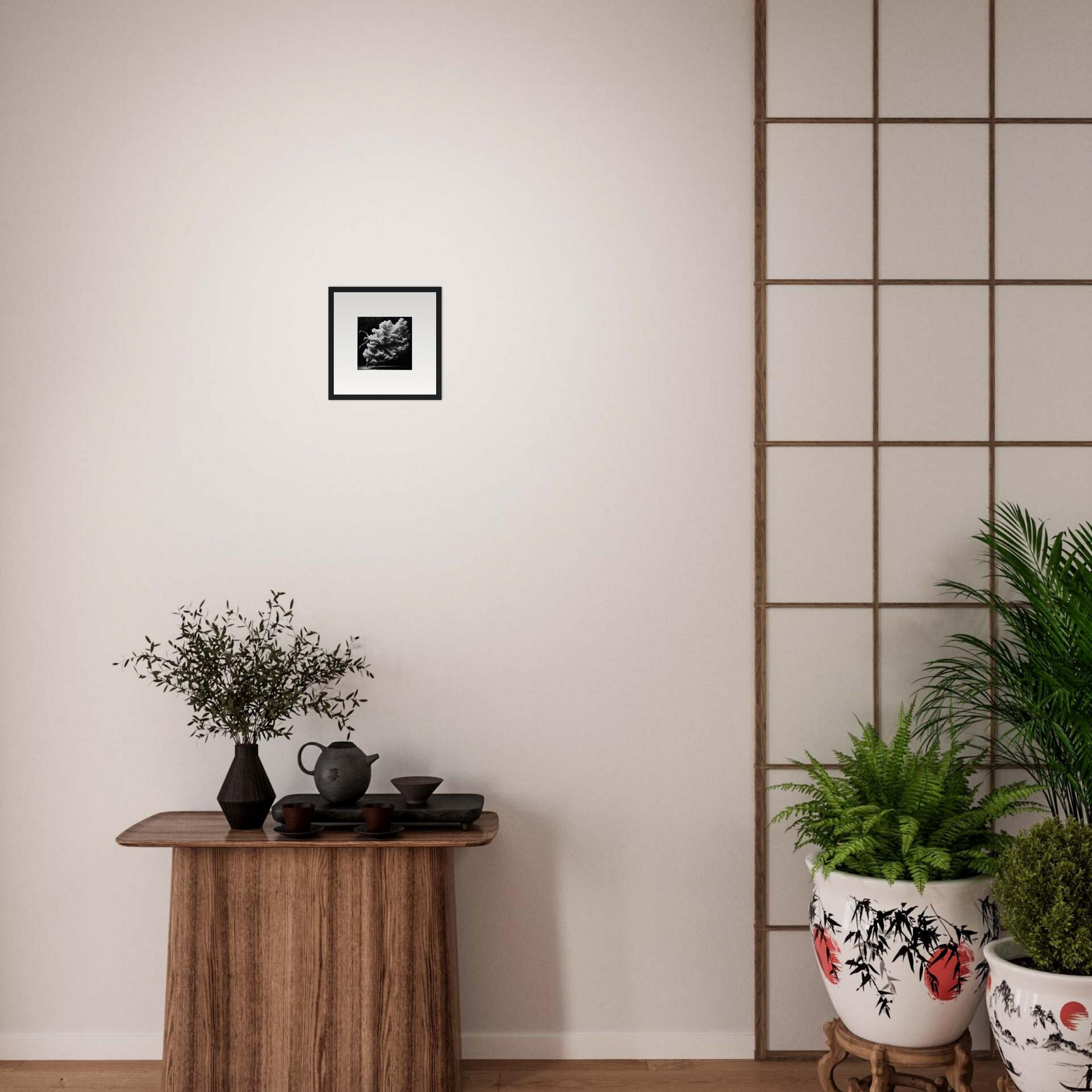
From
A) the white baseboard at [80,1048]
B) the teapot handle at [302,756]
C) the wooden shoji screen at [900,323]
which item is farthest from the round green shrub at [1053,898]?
the white baseboard at [80,1048]

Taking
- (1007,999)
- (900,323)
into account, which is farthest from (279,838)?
(900,323)

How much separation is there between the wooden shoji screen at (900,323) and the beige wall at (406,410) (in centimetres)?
13

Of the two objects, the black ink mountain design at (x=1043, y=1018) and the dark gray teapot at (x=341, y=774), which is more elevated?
the dark gray teapot at (x=341, y=774)

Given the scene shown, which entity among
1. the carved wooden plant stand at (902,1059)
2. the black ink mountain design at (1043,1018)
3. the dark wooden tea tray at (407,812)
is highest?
the dark wooden tea tray at (407,812)

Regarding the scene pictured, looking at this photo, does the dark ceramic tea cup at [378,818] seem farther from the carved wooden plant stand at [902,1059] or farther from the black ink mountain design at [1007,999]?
the black ink mountain design at [1007,999]

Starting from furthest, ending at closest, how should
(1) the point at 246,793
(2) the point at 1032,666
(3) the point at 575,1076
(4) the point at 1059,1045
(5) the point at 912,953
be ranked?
(3) the point at 575,1076 → (1) the point at 246,793 → (2) the point at 1032,666 → (5) the point at 912,953 → (4) the point at 1059,1045

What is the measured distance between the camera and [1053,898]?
1.78m

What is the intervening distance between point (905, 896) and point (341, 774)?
1292 mm

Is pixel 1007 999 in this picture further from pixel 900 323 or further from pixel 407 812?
pixel 900 323

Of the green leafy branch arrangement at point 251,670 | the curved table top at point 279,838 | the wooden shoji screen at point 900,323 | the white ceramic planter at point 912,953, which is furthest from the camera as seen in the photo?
the wooden shoji screen at point 900,323

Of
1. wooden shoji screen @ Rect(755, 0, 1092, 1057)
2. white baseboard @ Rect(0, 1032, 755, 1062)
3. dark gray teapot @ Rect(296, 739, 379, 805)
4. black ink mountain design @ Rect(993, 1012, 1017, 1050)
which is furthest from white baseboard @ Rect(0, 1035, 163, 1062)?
black ink mountain design @ Rect(993, 1012, 1017, 1050)

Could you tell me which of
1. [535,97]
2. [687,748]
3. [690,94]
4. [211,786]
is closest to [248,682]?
[211,786]

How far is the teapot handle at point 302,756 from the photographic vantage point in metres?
2.35

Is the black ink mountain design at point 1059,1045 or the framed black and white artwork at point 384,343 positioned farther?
the framed black and white artwork at point 384,343
